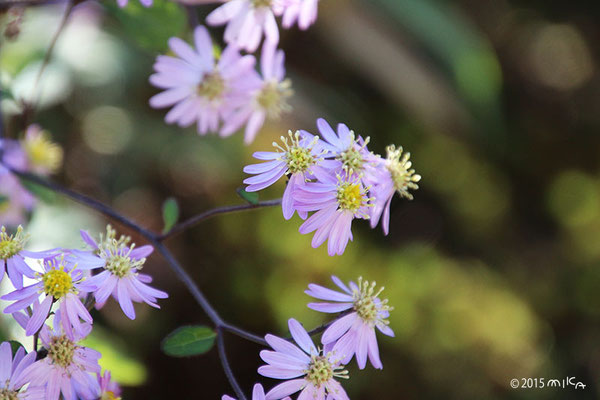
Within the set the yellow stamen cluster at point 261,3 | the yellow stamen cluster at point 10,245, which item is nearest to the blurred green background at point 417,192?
the yellow stamen cluster at point 10,245

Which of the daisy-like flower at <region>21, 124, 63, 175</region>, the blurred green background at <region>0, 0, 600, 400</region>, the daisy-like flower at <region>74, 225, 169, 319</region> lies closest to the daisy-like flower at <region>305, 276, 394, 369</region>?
the daisy-like flower at <region>74, 225, 169, 319</region>

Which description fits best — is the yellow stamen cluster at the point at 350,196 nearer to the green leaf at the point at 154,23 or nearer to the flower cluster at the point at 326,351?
the flower cluster at the point at 326,351

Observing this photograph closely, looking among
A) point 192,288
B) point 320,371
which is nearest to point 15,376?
point 192,288

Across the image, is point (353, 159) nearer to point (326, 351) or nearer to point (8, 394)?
point (326, 351)

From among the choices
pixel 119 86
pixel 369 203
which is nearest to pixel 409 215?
pixel 119 86

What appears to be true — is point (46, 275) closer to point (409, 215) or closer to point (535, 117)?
point (409, 215)

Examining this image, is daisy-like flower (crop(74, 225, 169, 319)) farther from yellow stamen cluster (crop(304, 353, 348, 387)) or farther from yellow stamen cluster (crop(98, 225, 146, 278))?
yellow stamen cluster (crop(304, 353, 348, 387))
